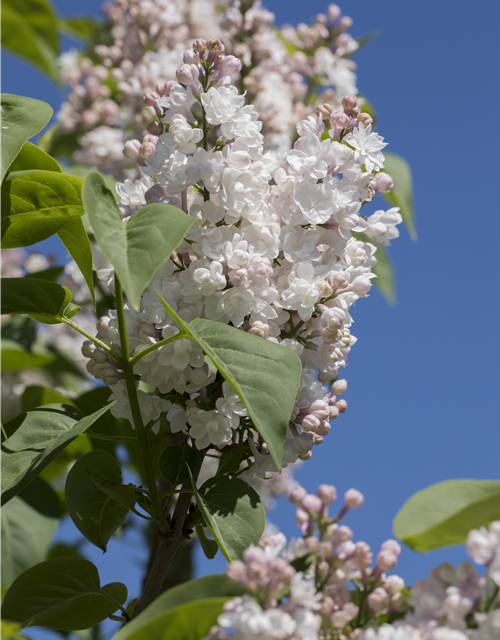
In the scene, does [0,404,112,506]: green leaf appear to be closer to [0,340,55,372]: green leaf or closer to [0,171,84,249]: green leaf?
[0,171,84,249]: green leaf

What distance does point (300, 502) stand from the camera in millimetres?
552

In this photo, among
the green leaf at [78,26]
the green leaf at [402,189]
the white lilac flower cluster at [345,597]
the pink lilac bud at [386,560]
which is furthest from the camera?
the green leaf at [78,26]

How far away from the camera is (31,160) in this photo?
75 centimetres

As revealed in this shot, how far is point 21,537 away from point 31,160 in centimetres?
72

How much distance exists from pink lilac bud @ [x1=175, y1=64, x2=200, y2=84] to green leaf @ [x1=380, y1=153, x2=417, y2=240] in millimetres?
791

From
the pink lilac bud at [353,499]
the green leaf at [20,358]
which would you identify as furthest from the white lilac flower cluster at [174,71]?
the pink lilac bud at [353,499]

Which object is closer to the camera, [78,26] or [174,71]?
[174,71]

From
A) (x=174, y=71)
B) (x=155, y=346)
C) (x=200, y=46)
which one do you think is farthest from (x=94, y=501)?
(x=174, y=71)

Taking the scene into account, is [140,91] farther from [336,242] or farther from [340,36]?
[336,242]

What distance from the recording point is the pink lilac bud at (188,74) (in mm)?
717

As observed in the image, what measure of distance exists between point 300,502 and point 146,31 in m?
1.81

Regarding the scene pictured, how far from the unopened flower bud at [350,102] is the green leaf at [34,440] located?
0.45m

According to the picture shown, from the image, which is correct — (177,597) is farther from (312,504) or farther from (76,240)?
(76,240)

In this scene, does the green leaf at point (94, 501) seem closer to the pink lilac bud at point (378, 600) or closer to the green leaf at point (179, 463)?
the green leaf at point (179, 463)
